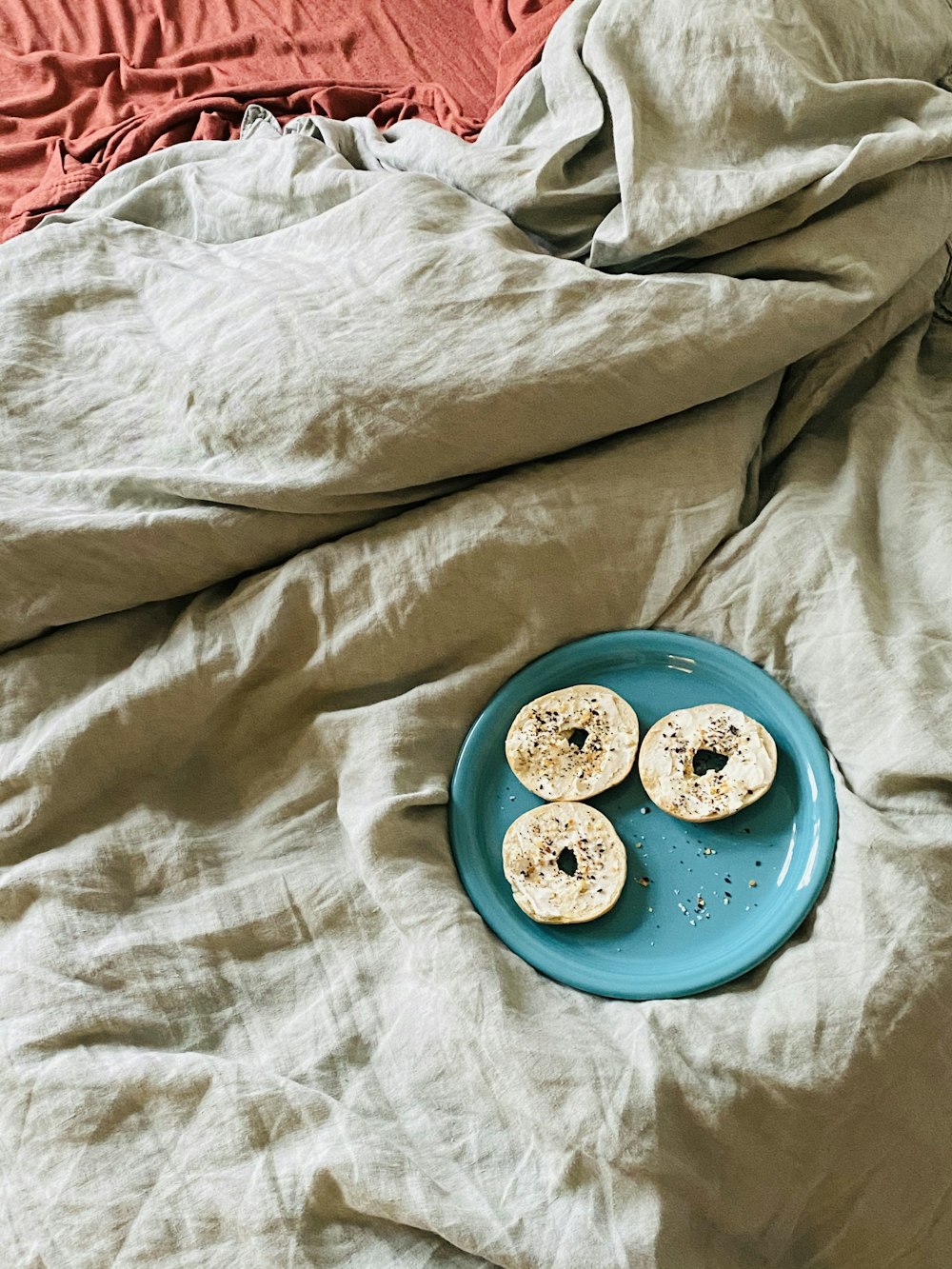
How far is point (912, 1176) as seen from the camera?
66 centimetres

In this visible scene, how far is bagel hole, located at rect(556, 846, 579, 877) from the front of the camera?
776mm

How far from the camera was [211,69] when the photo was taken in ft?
4.33

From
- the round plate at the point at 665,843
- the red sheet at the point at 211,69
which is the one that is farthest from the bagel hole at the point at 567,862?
the red sheet at the point at 211,69

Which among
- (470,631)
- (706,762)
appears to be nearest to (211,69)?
(470,631)

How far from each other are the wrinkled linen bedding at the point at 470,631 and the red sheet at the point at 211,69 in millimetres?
289

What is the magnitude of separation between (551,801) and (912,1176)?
34 cm

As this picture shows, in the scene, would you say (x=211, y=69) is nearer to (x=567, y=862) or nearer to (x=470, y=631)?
(x=470, y=631)

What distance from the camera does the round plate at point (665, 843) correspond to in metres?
0.72

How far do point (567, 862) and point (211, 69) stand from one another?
3.65 ft

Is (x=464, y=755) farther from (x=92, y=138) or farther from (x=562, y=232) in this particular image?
(x=92, y=138)

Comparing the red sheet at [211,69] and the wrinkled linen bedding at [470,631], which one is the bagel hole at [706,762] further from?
the red sheet at [211,69]

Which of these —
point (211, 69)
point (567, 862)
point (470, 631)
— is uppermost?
point (211, 69)

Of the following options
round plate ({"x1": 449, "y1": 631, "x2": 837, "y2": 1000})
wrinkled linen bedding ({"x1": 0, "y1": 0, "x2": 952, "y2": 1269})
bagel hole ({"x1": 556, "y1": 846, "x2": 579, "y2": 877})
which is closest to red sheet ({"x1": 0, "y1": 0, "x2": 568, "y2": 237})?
wrinkled linen bedding ({"x1": 0, "y1": 0, "x2": 952, "y2": 1269})

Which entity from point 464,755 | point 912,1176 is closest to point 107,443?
point 464,755
